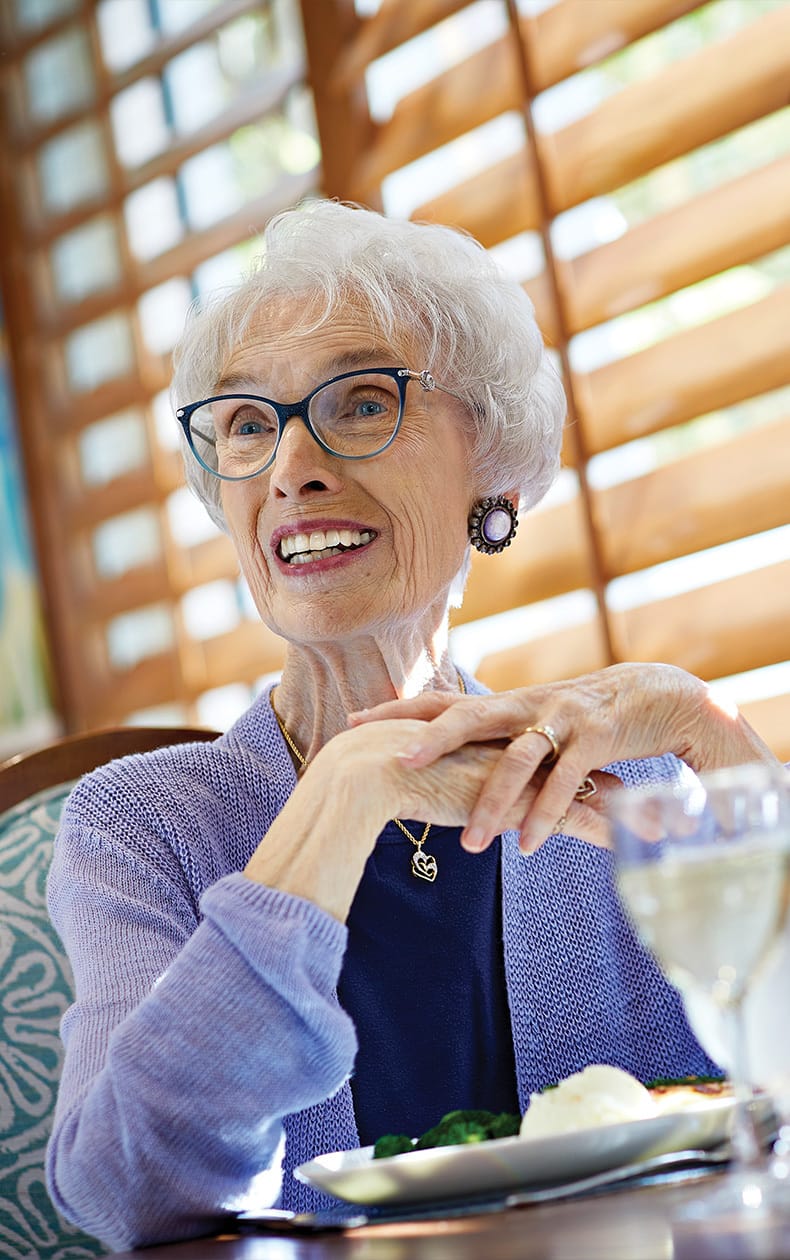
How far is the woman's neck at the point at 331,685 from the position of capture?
1769 mm

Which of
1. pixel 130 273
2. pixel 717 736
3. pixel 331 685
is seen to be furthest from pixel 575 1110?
pixel 130 273

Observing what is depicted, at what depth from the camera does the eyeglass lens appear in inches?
67.8

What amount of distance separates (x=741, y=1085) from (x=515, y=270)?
6.93 ft

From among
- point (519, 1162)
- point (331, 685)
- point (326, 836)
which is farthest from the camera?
point (331, 685)

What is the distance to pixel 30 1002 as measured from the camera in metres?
1.69

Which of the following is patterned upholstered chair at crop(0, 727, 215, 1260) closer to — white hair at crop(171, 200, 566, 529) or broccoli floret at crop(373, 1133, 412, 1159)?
white hair at crop(171, 200, 566, 529)

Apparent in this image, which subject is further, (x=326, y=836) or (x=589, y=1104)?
(x=326, y=836)

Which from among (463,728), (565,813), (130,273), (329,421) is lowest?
(565,813)

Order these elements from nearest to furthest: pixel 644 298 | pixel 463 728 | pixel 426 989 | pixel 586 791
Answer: pixel 463 728 → pixel 586 791 → pixel 426 989 → pixel 644 298

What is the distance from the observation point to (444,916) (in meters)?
1.70

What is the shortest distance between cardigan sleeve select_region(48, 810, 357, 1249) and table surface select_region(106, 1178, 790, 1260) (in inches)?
4.5

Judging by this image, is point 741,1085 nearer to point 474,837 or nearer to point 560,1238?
point 560,1238

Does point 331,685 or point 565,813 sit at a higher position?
point 331,685

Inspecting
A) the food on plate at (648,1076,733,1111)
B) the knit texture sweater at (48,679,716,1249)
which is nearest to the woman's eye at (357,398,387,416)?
the knit texture sweater at (48,679,716,1249)
